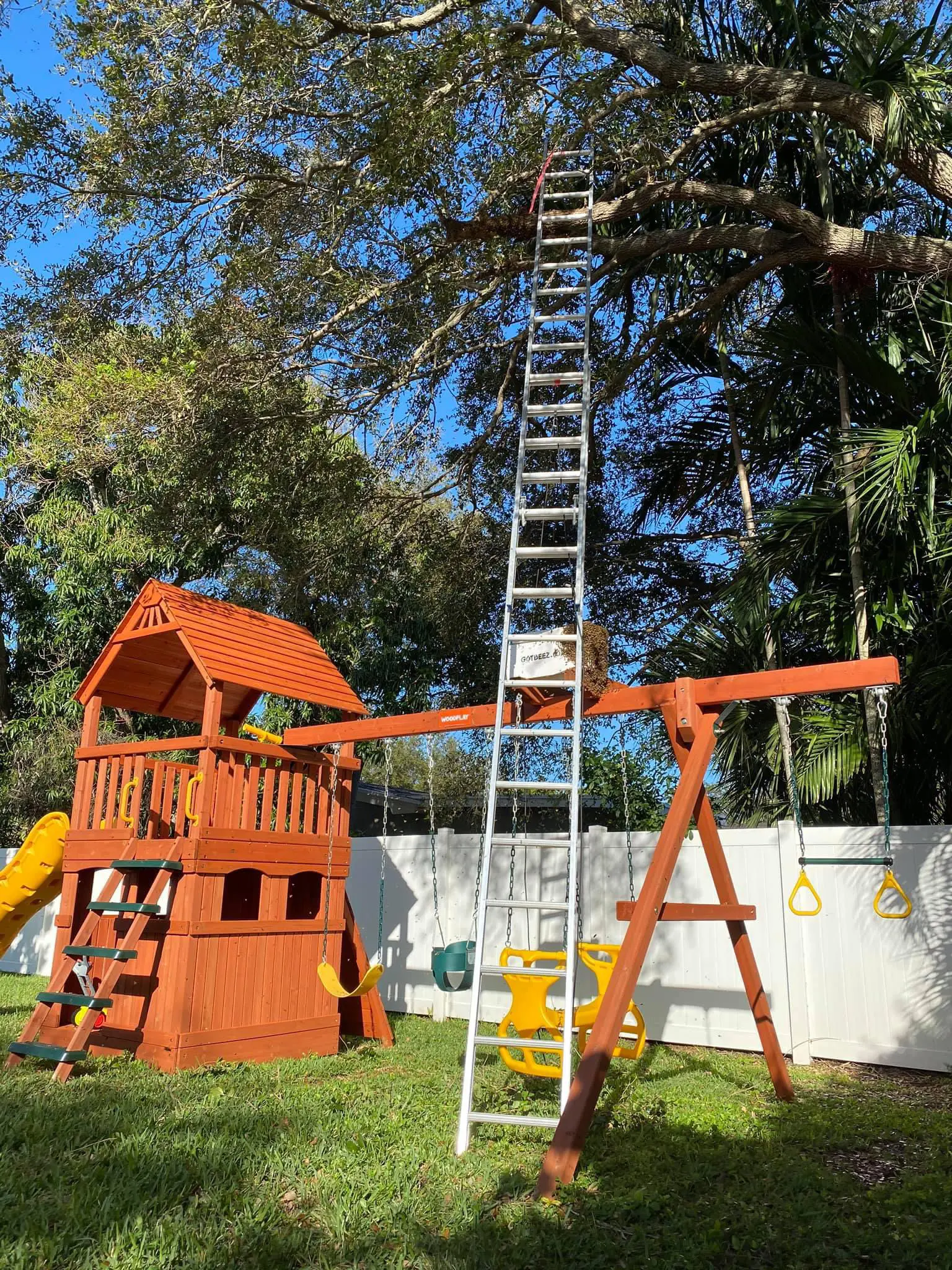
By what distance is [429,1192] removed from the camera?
143 inches

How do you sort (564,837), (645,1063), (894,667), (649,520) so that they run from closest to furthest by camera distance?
(894,667) → (564,837) → (645,1063) → (649,520)

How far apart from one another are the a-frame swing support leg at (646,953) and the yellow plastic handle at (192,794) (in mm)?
3356

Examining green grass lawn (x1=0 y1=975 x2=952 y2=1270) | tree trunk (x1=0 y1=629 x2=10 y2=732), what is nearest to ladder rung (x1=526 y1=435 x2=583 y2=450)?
green grass lawn (x1=0 y1=975 x2=952 y2=1270)

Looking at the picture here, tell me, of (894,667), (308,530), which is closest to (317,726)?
(308,530)

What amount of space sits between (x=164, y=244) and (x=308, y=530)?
3.26 meters

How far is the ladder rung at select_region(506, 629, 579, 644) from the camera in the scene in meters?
5.22

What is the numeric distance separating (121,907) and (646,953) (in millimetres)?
3604

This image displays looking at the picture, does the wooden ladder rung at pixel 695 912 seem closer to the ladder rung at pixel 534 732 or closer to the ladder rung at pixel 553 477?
the ladder rung at pixel 534 732

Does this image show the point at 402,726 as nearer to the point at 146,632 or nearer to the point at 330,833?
the point at 330,833

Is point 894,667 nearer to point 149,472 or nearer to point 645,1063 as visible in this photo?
point 645,1063

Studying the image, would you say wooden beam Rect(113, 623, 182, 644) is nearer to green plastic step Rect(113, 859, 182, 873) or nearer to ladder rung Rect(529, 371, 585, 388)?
green plastic step Rect(113, 859, 182, 873)

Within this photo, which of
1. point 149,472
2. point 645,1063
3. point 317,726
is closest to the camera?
point 645,1063

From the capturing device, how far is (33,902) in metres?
7.94

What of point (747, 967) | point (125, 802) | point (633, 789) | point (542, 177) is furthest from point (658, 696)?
point (633, 789)
